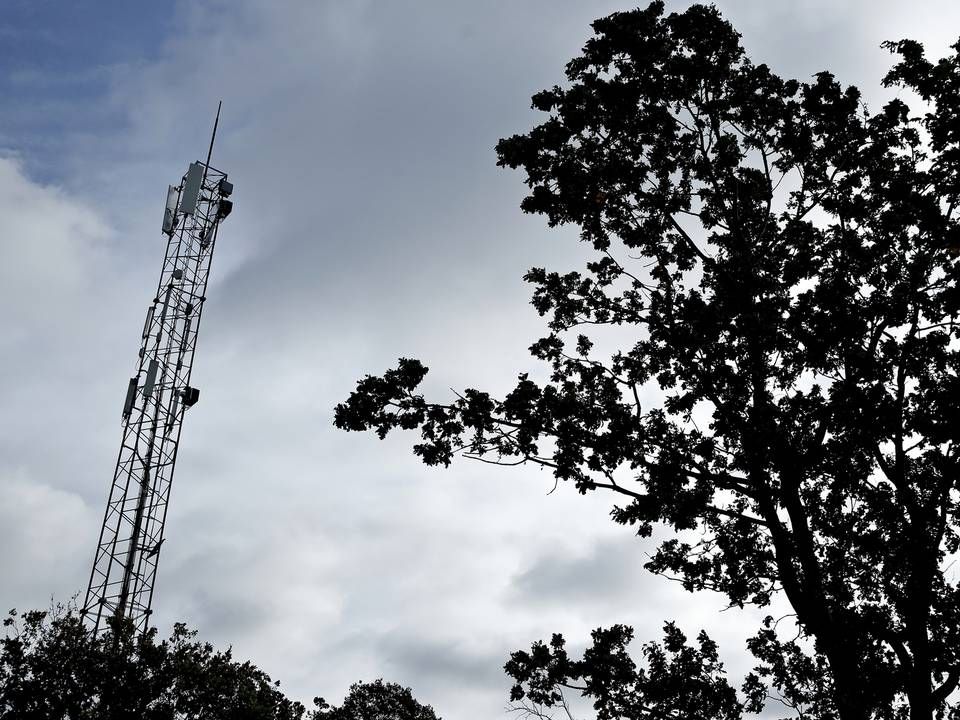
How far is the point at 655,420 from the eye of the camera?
40.5 ft

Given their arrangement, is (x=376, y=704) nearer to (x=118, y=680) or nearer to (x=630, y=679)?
(x=118, y=680)

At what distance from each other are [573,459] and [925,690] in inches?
221

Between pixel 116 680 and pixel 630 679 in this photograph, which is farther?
pixel 116 680

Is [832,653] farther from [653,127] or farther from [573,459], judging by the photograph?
[653,127]

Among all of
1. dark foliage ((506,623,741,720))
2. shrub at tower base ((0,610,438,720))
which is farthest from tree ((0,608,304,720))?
dark foliage ((506,623,741,720))

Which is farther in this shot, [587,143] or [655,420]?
[587,143]

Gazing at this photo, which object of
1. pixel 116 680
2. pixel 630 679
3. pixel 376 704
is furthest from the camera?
pixel 376 704

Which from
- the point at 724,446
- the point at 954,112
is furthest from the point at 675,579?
the point at 954,112

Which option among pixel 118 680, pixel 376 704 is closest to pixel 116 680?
pixel 118 680

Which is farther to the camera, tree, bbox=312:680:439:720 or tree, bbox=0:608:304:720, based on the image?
tree, bbox=312:680:439:720

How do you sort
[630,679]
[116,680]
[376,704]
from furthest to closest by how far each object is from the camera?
[376,704], [116,680], [630,679]

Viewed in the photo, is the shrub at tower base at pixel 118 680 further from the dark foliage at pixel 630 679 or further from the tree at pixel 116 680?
the dark foliage at pixel 630 679

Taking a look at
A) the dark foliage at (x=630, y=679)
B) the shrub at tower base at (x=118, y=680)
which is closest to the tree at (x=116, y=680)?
the shrub at tower base at (x=118, y=680)

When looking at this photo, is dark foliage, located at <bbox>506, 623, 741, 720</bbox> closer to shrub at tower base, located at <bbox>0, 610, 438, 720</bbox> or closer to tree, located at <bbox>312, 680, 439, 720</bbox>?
shrub at tower base, located at <bbox>0, 610, 438, 720</bbox>
